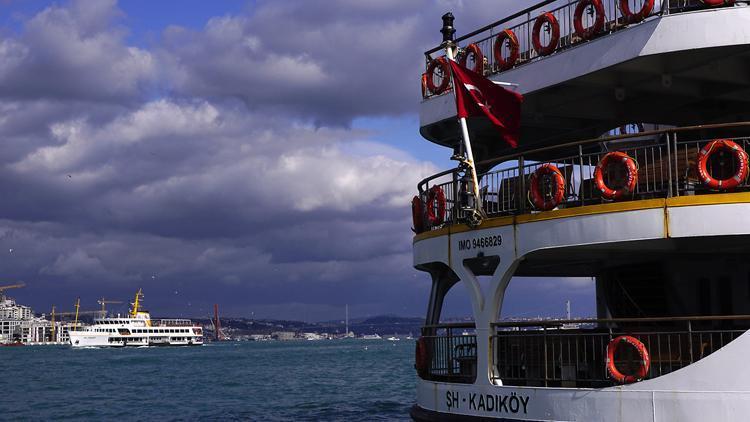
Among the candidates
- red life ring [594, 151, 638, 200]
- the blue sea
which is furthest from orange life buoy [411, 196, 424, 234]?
the blue sea

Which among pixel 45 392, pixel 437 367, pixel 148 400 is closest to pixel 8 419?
pixel 148 400

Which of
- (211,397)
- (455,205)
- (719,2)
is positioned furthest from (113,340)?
(719,2)

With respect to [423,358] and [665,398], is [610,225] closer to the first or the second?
[665,398]

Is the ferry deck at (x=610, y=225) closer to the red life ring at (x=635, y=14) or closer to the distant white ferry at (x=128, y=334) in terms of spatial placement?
the red life ring at (x=635, y=14)

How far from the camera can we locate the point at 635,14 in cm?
1505

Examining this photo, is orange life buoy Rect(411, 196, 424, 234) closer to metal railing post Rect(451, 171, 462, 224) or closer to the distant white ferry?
metal railing post Rect(451, 171, 462, 224)

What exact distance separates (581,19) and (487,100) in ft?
6.87

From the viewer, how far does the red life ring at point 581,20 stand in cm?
1578

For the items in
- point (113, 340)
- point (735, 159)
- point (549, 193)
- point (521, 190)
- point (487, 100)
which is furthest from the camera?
point (113, 340)

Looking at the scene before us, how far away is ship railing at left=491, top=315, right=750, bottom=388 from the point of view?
44.2ft

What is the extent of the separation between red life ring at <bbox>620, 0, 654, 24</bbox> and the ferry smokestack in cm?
359

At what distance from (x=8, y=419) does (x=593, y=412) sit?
3461 centimetres

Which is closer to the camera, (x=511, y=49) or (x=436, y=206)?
(x=436, y=206)

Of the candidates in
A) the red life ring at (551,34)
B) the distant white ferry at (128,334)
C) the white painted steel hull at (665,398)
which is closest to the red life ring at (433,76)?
the red life ring at (551,34)
